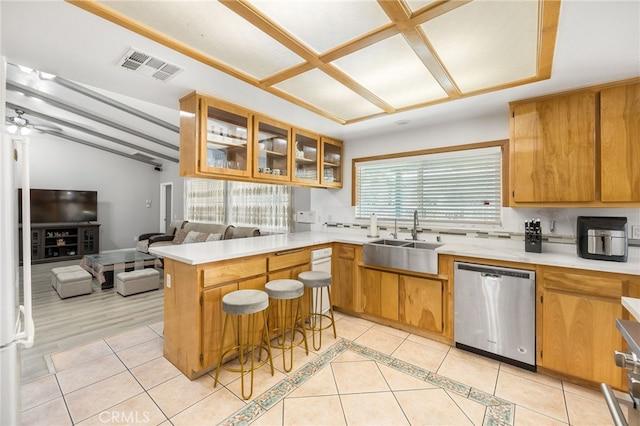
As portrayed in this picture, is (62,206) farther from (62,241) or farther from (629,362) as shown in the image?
(629,362)

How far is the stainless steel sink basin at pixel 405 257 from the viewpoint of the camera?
104 inches

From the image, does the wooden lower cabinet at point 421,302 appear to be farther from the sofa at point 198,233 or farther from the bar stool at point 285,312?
the sofa at point 198,233

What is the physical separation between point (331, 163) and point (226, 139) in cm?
168

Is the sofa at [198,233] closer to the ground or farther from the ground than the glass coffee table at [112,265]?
farther from the ground

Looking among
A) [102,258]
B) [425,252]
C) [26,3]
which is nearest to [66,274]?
[102,258]

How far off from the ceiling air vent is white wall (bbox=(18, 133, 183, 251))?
258 inches

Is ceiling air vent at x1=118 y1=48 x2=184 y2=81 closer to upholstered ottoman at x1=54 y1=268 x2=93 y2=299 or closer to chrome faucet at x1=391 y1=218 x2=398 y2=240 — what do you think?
chrome faucet at x1=391 y1=218 x2=398 y2=240

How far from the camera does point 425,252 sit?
267 cm

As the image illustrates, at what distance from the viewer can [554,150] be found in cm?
232

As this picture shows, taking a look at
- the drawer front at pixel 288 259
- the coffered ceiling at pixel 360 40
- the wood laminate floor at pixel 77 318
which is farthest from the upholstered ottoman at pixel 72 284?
the coffered ceiling at pixel 360 40

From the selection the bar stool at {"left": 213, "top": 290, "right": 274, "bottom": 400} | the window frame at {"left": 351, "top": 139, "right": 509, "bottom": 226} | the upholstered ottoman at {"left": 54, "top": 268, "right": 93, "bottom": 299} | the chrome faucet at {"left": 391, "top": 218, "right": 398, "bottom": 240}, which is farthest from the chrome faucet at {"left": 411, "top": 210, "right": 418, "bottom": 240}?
the upholstered ottoman at {"left": 54, "top": 268, "right": 93, "bottom": 299}

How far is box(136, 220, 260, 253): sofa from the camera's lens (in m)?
5.00

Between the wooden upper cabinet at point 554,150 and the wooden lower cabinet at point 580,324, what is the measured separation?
67cm

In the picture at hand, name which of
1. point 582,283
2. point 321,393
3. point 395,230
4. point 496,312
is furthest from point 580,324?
point 321,393
